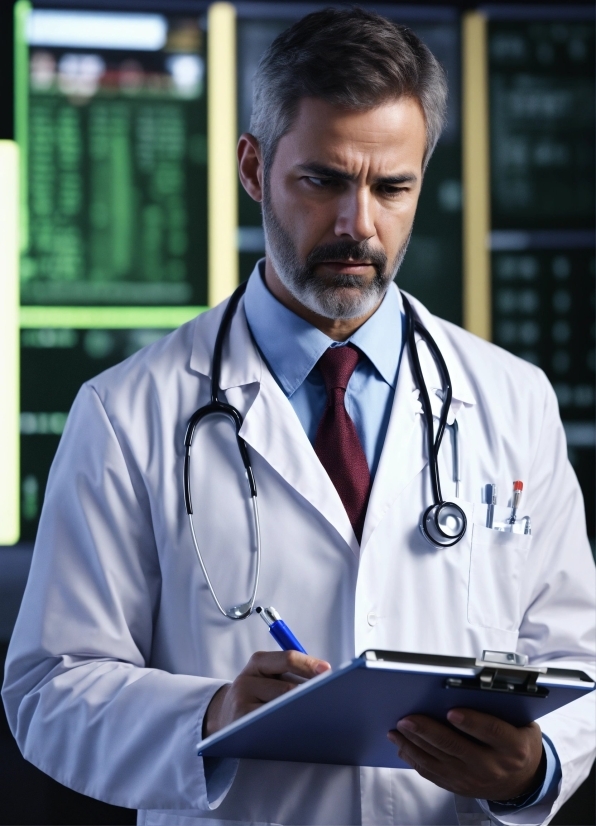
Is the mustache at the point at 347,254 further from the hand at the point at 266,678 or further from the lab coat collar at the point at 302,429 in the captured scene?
the hand at the point at 266,678

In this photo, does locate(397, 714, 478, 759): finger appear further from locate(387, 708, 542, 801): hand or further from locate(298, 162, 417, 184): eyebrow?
locate(298, 162, 417, 184): eyebrow

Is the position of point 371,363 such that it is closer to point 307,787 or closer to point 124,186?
point 307,787

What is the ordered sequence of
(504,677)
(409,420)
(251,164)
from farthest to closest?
(251,164) → (409,420) → (504,677)

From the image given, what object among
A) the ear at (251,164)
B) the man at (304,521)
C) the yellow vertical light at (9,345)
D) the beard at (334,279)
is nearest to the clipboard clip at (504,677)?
the man at (304,521)

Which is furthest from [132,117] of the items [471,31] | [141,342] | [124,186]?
[471,31]

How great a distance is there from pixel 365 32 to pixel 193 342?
486 millimetres

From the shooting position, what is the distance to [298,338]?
4.48ft

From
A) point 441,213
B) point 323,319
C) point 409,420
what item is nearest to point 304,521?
point 409,420

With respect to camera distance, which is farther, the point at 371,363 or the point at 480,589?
the point at 371,363

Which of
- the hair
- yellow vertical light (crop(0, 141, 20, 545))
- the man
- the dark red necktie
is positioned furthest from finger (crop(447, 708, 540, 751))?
yellow vertical light (crop(0, 141, 20, 545))

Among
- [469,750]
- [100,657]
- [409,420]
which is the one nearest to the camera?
[469,750]

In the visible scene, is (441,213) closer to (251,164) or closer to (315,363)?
(251,164)

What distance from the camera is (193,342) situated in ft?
4.62

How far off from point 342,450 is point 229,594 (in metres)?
0.24
